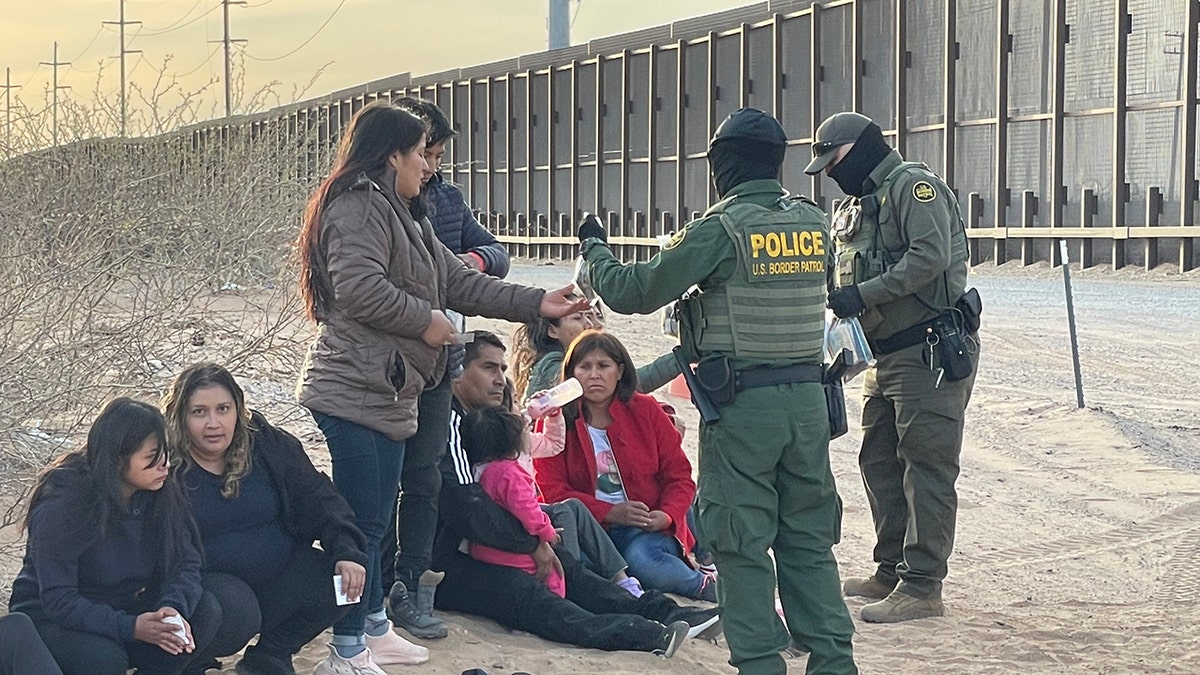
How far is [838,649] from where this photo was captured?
4.82 meters

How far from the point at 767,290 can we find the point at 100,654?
215 centimetres

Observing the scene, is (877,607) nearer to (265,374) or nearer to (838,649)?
(838,649)

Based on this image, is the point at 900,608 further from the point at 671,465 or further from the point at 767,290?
the point at 767,290

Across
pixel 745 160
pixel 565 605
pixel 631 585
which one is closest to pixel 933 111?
pixel 631 585

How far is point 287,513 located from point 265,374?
5451mm

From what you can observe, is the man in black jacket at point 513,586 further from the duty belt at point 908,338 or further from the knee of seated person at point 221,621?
the duty belt at point 908,338

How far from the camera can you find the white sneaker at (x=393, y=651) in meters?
4.92

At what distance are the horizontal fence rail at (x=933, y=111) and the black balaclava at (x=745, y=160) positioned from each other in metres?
8.82

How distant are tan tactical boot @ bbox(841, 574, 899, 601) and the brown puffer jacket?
2.43 m

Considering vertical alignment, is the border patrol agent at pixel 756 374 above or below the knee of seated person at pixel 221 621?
above

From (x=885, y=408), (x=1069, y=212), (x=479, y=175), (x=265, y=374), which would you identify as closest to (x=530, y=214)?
(x=479, y=175)

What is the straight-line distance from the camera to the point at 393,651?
4.94 m

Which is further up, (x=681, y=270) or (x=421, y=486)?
(x=681, y=270)

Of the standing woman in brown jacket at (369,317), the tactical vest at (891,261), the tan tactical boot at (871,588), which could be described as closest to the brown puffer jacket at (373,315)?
the standing woman in brown jacket at (369,317)
